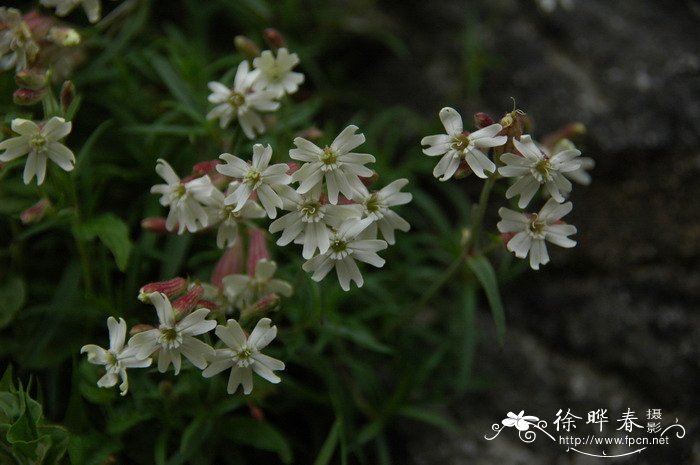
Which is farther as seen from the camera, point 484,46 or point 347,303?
point 484,46

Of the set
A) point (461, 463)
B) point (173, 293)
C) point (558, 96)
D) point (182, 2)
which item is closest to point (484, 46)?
point (558, 96)

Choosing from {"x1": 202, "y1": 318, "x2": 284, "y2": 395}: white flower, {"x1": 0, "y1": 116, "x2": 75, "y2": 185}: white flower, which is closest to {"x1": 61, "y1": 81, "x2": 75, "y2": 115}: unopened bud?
{"x1": 0, "y1": 116, "x2": 75, "y2": 185}: white flower

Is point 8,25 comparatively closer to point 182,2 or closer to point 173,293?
point 173,293

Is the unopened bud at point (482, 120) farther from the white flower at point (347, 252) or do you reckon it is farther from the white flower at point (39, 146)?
the white flower at point (39, 146)

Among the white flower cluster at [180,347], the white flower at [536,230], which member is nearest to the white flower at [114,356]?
the white flower cluster at [180,347]

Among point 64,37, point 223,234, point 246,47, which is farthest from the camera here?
point 246,47

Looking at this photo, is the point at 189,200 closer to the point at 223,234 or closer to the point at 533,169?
the point at 223,234

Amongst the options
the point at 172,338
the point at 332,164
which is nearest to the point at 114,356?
the point at 172,338
